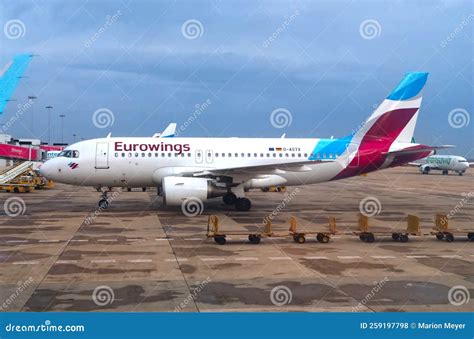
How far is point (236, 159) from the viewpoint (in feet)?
89.8

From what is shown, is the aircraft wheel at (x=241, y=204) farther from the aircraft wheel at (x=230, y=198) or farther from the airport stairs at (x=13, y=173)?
the airport stairs at (x=13, y=173)

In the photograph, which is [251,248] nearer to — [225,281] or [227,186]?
[225,281]

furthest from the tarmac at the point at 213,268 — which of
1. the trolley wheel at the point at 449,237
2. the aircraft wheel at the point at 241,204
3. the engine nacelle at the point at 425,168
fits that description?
the engine nacelle at the point at 425,168

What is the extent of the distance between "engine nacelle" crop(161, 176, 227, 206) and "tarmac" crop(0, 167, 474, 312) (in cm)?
92

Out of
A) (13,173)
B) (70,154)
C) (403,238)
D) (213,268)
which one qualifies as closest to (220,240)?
(213,268)

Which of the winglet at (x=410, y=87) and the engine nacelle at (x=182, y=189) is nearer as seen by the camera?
the engine nacelle at (x=182, y=189)

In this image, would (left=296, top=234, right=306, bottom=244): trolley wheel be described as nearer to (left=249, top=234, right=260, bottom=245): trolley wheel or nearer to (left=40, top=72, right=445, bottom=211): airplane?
(left=249, top=234, right=260, bottom=245): trolley wheel

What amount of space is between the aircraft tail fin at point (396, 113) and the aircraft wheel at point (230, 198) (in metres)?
7.90

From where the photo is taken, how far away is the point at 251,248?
53.4 feet

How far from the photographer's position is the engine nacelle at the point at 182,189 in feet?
77.2

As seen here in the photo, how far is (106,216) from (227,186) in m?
6.24

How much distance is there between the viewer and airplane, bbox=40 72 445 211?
81.8ft

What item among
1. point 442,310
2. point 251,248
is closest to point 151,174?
point 251,248

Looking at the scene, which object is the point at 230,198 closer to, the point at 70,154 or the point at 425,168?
the point at 70,154
